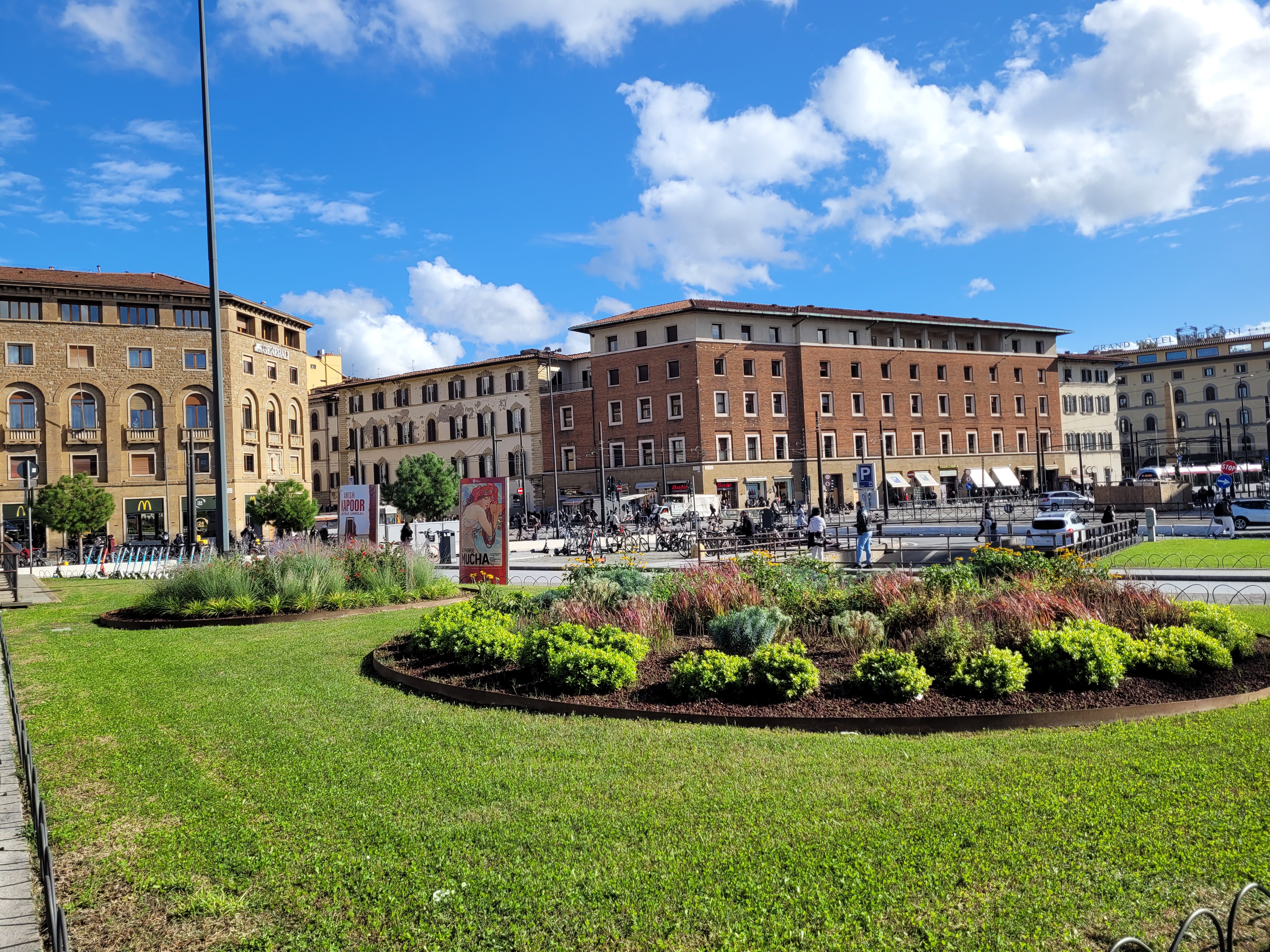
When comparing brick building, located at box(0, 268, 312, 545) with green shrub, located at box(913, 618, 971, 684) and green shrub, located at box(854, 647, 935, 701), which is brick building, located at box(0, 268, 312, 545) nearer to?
green shrub, located at box(913, 618, 971, 684)

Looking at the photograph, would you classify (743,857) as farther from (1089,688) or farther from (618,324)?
(618,324)

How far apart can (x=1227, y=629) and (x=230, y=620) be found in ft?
45.9

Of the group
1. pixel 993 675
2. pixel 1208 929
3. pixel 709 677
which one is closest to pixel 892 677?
pixel 993 675

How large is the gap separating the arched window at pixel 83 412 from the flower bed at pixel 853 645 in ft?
177

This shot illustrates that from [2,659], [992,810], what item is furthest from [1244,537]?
[2,659]

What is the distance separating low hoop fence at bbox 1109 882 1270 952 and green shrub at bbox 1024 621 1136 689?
11.7 ft

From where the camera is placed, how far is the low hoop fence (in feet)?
9.20

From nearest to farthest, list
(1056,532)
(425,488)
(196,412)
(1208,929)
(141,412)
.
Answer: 1. (1208,929)
2. (1056,532)
3. (141,412)
4. (196,412)
5. (425,488)

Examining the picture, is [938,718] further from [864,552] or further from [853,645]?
[864,552]

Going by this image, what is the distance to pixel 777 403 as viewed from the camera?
68125 millimetres

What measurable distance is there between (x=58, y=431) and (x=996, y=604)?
5955 cm

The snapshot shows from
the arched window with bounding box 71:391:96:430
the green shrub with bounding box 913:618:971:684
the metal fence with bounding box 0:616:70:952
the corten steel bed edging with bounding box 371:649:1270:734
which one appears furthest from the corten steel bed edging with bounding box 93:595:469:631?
the arched window with bounding box 71:391:96:430

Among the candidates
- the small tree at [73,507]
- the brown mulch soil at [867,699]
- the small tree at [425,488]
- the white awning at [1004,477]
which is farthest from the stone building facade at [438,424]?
the brown mulch soil at [867,699]

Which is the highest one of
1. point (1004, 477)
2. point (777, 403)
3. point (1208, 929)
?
point (777, 403)
